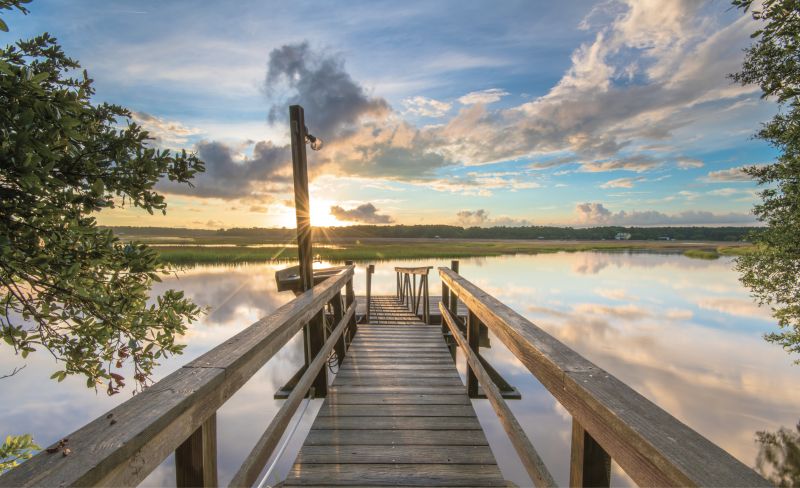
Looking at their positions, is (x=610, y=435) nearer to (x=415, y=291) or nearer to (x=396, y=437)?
(x=396, y=437)

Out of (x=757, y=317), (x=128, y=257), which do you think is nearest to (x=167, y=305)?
(x=128, y=257)

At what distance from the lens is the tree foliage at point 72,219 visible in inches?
61.5

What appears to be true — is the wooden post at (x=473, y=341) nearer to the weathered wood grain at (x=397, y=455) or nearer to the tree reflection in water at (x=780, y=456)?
the weathered wood grain at (x=397, y=455)

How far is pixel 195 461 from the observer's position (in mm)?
1328

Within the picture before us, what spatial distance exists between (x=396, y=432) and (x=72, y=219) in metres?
2.78

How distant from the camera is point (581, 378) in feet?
4.67

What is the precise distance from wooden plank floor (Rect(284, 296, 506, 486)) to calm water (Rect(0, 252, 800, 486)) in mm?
966

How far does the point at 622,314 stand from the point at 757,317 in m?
6.52

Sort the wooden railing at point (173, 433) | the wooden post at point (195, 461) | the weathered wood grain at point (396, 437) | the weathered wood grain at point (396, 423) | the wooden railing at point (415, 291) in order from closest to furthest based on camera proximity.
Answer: the wooden railing at point (173, 433), the wooden post at point (195, 461), the weathered wood grain at point (396, 437), the weathered wood grain at point (396, 423), the wooden railing at point (415, 291)

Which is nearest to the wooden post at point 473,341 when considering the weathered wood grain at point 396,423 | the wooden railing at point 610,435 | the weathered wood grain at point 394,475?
the weathered wood grain at point 396,423

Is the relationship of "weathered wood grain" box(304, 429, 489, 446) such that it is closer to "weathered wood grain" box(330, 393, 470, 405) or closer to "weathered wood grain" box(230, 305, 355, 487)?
"weathered wood grain" box(330, 393, 470, 405)

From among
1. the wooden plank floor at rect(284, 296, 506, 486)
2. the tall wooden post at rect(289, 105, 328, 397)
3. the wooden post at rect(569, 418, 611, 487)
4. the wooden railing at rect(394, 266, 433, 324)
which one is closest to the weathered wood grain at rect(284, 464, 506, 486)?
the wooden plank floor at rect(284, 296, 506, 486)

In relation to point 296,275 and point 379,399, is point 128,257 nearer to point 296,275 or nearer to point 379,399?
point 379,399

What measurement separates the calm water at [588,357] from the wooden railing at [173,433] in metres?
1.16
